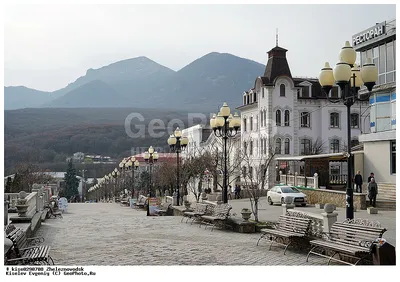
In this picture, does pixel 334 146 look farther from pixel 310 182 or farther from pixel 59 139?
pixel 59 139

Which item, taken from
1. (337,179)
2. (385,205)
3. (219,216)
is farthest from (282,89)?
(219,216)

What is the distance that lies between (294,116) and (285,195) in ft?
76.5

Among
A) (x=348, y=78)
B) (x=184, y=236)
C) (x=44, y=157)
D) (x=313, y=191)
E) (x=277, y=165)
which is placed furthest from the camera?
(x=44, y=157)

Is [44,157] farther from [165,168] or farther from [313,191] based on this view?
[313,191]

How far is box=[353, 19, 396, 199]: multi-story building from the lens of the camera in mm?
30922

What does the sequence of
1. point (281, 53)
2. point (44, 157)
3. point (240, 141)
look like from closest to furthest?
point (281, 53) < point (240, 141) < point (44, 157)

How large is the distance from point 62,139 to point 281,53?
62999 mm

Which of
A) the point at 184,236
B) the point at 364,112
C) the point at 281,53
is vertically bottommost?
the point at 184,236

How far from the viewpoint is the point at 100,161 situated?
106 meters

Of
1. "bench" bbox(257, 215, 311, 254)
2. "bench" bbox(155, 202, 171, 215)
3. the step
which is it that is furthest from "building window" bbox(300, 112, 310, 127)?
"bench" bbox(257, 215, 311, 254)

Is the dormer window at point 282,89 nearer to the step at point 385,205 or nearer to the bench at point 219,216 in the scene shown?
the step at point 385,205

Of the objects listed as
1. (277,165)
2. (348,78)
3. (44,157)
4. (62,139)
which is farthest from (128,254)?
(62,139)

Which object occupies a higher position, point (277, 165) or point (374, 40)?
point (374, 40)

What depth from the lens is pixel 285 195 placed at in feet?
96.1
